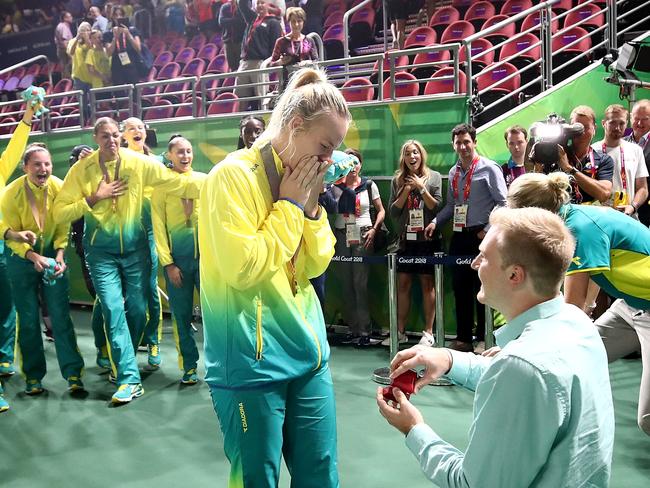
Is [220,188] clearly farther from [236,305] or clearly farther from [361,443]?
[361,443]

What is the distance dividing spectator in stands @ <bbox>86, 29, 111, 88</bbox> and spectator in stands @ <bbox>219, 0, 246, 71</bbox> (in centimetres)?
215

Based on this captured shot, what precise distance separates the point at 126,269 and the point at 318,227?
11.4 feet

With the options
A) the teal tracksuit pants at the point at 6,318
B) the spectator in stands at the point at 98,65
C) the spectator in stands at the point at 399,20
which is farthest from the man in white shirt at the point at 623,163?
the spectator in stands at the point at 98,65

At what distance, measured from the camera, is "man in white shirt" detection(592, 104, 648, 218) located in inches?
230

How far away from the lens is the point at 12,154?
17.0 feet

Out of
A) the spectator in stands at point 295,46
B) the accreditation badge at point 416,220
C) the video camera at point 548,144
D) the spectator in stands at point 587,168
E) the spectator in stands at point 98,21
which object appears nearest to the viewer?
the video camera at point 548,144

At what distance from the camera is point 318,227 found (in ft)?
7.27

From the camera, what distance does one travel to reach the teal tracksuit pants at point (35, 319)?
5.44 meters

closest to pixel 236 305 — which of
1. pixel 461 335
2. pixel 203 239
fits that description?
pixel 203 239

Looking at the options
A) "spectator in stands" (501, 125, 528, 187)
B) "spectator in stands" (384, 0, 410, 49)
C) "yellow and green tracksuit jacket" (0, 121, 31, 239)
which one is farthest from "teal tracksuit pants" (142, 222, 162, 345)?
"spectator in stands" (384, 0, 410, 49)

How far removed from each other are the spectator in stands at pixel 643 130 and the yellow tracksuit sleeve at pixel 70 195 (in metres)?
4.51

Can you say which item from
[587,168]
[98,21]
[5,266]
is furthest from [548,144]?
[98,21]

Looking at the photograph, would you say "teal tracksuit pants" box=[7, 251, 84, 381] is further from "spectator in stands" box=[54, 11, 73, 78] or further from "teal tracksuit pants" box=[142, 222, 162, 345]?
"spectator in stands" box=[54, 11, 73, 78]

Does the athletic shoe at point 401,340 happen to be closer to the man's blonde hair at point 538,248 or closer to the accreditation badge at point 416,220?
the accreditation badge at point 416,220
